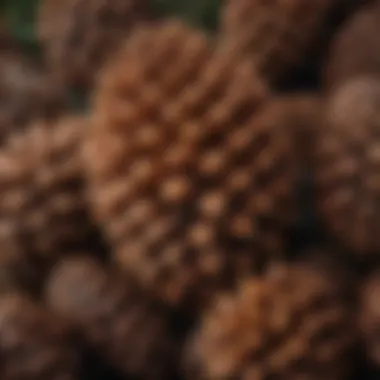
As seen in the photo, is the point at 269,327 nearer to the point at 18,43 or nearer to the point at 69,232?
the point at 69,232

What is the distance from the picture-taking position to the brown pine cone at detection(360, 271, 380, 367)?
11.8 inches

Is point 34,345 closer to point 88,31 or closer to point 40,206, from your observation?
point 40,206

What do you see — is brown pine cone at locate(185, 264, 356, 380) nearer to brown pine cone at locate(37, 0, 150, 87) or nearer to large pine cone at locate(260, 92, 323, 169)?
large pine cone at locate(260, 92, 323, 169)

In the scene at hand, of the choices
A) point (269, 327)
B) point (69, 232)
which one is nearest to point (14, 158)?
point (69, 232)

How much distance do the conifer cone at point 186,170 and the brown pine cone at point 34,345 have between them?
0.14ft

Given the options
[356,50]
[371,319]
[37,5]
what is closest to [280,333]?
[371,319]

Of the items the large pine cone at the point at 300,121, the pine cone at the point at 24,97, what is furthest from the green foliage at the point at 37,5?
the large pine cone at the point at 300,121

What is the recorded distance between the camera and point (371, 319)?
0.30 metres

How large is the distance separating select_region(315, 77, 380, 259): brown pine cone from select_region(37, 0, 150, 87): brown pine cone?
14 cm

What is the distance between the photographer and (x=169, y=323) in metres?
0.34

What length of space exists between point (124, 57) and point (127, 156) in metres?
0.05

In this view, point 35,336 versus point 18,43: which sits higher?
point 18,43

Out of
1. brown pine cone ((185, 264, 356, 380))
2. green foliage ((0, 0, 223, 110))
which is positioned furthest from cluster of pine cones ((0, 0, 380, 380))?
green foliage ((0, 0, 223, 110))

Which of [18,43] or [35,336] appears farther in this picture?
[18,43]
